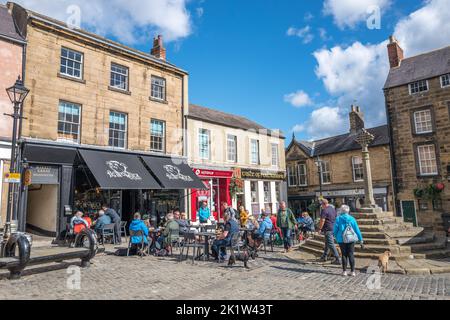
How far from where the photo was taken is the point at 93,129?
1452 cm

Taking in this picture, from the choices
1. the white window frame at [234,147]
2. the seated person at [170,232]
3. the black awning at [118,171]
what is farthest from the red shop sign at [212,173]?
the seated person at [170,232]

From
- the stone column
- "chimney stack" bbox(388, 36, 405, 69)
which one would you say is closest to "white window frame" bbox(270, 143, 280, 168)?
"chimney stack" bbox(388, 36, 405, 69)

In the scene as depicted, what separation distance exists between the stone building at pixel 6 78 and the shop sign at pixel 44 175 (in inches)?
35.5

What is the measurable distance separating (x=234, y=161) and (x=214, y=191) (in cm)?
261

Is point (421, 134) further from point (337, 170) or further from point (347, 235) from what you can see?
point (347, 235)

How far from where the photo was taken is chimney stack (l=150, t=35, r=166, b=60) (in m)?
19.3

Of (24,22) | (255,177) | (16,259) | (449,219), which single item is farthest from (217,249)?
(449,219)

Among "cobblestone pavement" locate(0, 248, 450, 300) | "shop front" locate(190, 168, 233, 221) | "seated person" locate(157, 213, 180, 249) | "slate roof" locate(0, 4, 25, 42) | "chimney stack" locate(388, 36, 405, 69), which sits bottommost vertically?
"cobblestone pavement" locate(0, 248, 450, 300)

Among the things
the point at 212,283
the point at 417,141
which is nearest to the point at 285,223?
the point at 212,283

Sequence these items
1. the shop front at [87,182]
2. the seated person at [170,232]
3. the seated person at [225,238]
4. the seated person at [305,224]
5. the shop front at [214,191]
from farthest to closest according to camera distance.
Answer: the shop front at [214,191]
the seated person at [305,224]
the shop front at [87,182]
the seated person at [170,232]
the seated person at [225,238]

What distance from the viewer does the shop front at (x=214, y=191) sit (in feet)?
62.9

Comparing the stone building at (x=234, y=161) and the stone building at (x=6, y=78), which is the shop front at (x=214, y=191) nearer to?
the stone building at (x=234, y=161)

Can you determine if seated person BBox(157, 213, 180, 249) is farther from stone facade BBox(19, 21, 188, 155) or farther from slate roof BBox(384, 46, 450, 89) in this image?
slate roof BBox(384, 46, 450, 89)

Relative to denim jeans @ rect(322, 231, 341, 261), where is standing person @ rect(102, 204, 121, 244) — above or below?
above
